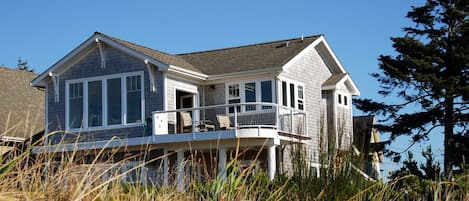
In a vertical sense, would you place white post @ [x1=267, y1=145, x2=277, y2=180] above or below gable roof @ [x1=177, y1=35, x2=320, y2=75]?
below

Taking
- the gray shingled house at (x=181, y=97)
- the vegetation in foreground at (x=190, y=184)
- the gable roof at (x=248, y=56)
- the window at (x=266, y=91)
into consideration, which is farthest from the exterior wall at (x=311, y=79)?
the vegetation in foreground at (x=190, y=184)

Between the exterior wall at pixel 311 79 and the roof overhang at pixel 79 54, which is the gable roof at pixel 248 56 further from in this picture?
the roof overhang at pixel 79 54

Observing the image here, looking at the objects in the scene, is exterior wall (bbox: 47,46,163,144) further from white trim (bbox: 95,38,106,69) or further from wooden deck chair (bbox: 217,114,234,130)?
wooden deck chair (bbox: 217,114,234,130)

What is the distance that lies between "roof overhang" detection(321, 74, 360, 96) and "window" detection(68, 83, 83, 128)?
8.54 m

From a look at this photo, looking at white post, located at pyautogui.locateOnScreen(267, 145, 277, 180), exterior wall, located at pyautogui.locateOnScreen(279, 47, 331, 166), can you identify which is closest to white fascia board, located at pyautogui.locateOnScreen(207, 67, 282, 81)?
exterior wall, located at pyautogui.locateOnScreen(279, 47, 331, 166)

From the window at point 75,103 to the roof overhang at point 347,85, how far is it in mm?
8543

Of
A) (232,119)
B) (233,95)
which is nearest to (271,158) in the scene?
(232,119)

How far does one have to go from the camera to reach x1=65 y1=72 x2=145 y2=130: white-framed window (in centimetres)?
2442

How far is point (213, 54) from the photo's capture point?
2812 centimetres

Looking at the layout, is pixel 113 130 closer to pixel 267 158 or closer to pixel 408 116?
pixel 267 158

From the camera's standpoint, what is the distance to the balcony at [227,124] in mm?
22234

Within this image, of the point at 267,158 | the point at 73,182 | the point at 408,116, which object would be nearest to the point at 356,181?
the point at 73,182

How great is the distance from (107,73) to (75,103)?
1.49 meters

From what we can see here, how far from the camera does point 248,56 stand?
26672 mm
